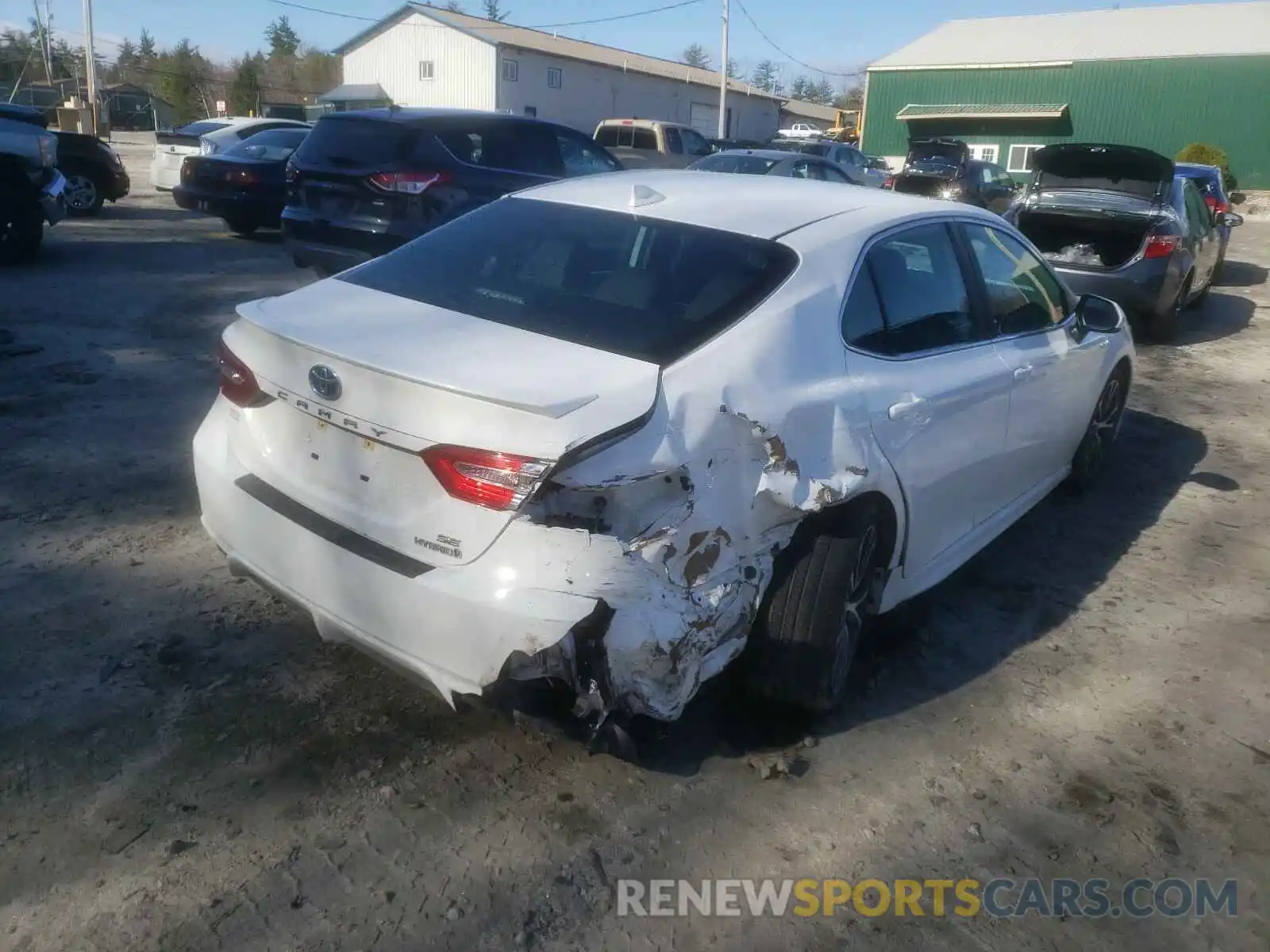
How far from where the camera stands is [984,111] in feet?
126

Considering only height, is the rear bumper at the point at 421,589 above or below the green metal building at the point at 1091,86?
below

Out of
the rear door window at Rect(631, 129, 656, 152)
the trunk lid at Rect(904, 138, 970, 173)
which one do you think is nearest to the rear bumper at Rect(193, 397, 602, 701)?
the rear door window at Rect(631, 129, 656, 152)

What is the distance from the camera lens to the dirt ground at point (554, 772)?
260cm

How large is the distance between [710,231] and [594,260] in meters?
0.39

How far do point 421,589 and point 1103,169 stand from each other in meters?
9.78

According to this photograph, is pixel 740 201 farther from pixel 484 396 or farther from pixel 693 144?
pixel 693 144

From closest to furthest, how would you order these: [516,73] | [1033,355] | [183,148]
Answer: [1033,355], [183,148], [516,73]

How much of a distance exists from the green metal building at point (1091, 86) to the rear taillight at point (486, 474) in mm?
35078

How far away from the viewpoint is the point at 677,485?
2.70 metres

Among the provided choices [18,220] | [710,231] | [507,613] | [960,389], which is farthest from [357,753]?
[18,220]

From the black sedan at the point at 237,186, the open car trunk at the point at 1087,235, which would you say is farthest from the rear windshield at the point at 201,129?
the open car trunk at the point at 1087,235

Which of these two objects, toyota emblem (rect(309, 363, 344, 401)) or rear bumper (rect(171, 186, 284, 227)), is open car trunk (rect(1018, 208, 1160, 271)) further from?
rear bumper (rect(171, 186, 284, 227))

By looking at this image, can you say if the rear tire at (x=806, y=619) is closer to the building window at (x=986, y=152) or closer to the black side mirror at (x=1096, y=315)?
the black side mirror at (x=1096, y=315)

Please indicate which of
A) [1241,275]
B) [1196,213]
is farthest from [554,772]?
[1241,275]
